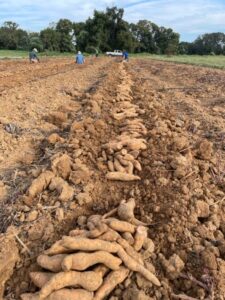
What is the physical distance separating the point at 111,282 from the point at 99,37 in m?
70.6

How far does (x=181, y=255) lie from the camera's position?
3020 mm

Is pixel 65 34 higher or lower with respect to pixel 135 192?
lower

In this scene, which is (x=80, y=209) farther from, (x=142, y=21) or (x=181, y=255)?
(x=142, y=21)

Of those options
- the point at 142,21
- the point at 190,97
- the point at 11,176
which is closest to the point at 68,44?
the point at 142,21

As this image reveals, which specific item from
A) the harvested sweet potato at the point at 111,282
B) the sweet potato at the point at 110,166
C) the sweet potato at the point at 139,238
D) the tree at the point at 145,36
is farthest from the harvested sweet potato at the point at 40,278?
the tree at the point at 145,36

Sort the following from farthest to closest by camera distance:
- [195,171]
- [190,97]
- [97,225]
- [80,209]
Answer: [190,97] < [195,171] < [80,209] < [97,225]

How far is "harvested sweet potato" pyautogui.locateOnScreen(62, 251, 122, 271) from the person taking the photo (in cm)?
258

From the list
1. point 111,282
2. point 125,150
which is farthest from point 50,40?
point 111,282

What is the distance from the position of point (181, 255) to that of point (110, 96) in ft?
22.2

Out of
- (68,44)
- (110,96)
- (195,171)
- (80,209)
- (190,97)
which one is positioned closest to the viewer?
(80,209)

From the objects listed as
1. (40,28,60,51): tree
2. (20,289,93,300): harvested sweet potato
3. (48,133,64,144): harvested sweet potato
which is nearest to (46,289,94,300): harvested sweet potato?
(20,289,93,300): harvested sweet potato

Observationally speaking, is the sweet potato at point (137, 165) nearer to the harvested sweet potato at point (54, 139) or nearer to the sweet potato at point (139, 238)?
the harvested sweet potato at point (54, 139)

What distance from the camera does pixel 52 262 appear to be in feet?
8.76

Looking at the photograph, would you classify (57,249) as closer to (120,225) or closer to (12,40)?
(120,225)
